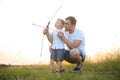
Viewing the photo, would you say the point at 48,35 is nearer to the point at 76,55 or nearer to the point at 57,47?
the point at 57,47

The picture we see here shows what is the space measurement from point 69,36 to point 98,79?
7.14 feet

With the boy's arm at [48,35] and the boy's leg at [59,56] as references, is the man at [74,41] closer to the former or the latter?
the boy's leg at [59,56]

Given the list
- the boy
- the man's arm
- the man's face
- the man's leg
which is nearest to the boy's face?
the boy

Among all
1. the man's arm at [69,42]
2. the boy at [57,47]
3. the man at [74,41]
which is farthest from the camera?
the boy at [57,47]

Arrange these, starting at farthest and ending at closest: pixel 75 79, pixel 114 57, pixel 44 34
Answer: pixel 114 57
pixel 44 34
pixel 75 79

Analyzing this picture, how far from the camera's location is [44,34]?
870 centimetres

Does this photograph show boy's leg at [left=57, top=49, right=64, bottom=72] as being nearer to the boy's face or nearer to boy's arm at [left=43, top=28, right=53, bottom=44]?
boy's arm at [left=43, top=28, right=53, bottom=44]

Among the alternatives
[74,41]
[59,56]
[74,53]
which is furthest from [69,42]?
[59,56]

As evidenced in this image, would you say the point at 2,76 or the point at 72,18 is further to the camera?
the point at 72,18

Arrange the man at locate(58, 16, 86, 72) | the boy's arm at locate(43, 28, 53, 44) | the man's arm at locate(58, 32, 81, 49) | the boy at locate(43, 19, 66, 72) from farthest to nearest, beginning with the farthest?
the boy at locate(43, 19, 66, 72) < the man at locate(58, 16, 86, 72) < the boy's arm at locate(43, 28, 53, 44) < the man's arm at locate(58, 32, 81, 49)

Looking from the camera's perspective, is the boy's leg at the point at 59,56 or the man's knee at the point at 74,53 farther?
the boy's leg at the point at 59,56

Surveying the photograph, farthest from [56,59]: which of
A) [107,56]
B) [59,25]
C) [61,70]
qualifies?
[107,56]

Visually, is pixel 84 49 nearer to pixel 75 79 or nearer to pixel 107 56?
pixel 107 56

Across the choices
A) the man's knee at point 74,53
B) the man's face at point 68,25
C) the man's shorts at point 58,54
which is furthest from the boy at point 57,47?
the man's knee at point 74,53
